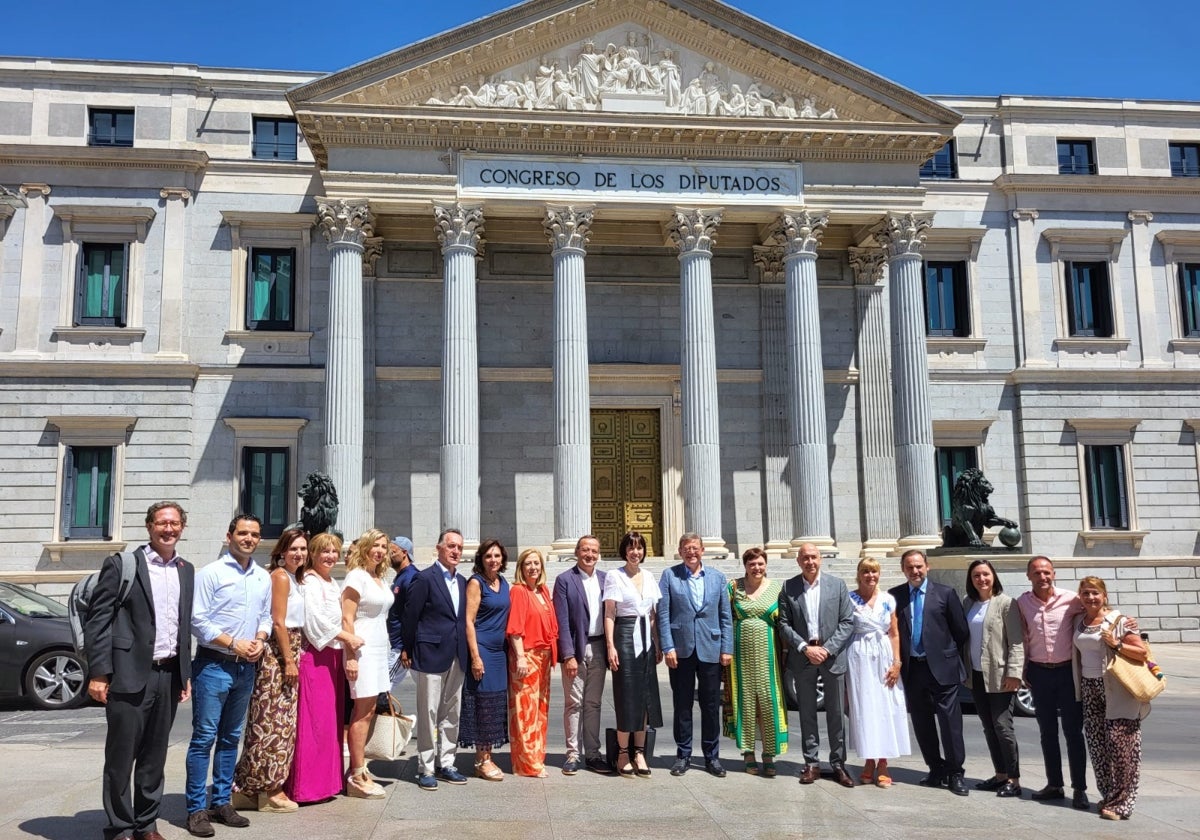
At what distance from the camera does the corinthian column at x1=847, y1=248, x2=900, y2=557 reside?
28578 millimetres

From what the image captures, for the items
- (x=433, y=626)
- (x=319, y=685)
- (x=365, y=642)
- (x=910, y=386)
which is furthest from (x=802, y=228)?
(x=319, y=685)

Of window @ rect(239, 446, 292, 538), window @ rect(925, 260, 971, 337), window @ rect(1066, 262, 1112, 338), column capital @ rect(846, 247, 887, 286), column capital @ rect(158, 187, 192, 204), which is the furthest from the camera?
window @ rect(1066, 262, 1112, 338)

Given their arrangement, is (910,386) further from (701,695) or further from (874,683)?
(701,695)

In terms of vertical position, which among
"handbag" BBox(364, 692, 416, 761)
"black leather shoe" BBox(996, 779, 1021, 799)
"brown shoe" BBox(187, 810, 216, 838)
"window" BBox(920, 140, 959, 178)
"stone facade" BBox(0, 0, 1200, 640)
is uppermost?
"window" BBox(920, 140, 959, 178)

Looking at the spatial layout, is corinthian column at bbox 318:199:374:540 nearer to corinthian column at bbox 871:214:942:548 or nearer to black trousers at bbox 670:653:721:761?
corinthian column at bbox 871:214:942:548

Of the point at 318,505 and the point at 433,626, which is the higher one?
the point at 318,505

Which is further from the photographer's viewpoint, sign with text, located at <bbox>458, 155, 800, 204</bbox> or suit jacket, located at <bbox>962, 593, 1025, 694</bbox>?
sign with text, located at <bbox>458, 155, 800, 204</bbox>

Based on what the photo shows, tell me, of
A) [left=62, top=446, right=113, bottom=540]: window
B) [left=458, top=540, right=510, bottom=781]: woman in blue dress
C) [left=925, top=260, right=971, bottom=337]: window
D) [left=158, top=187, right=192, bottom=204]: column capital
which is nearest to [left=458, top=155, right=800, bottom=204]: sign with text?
[left=925, top=260, right=971, bottom=337]: window

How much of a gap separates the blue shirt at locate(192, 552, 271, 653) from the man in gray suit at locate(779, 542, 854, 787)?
4795mm

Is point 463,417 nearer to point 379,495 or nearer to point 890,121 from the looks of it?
point 379,495

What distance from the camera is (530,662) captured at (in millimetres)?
10234

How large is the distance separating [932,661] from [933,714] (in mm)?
516

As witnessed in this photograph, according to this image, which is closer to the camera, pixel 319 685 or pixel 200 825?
pixel 200 825

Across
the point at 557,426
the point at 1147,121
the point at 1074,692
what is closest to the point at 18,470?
the point at 557,426
